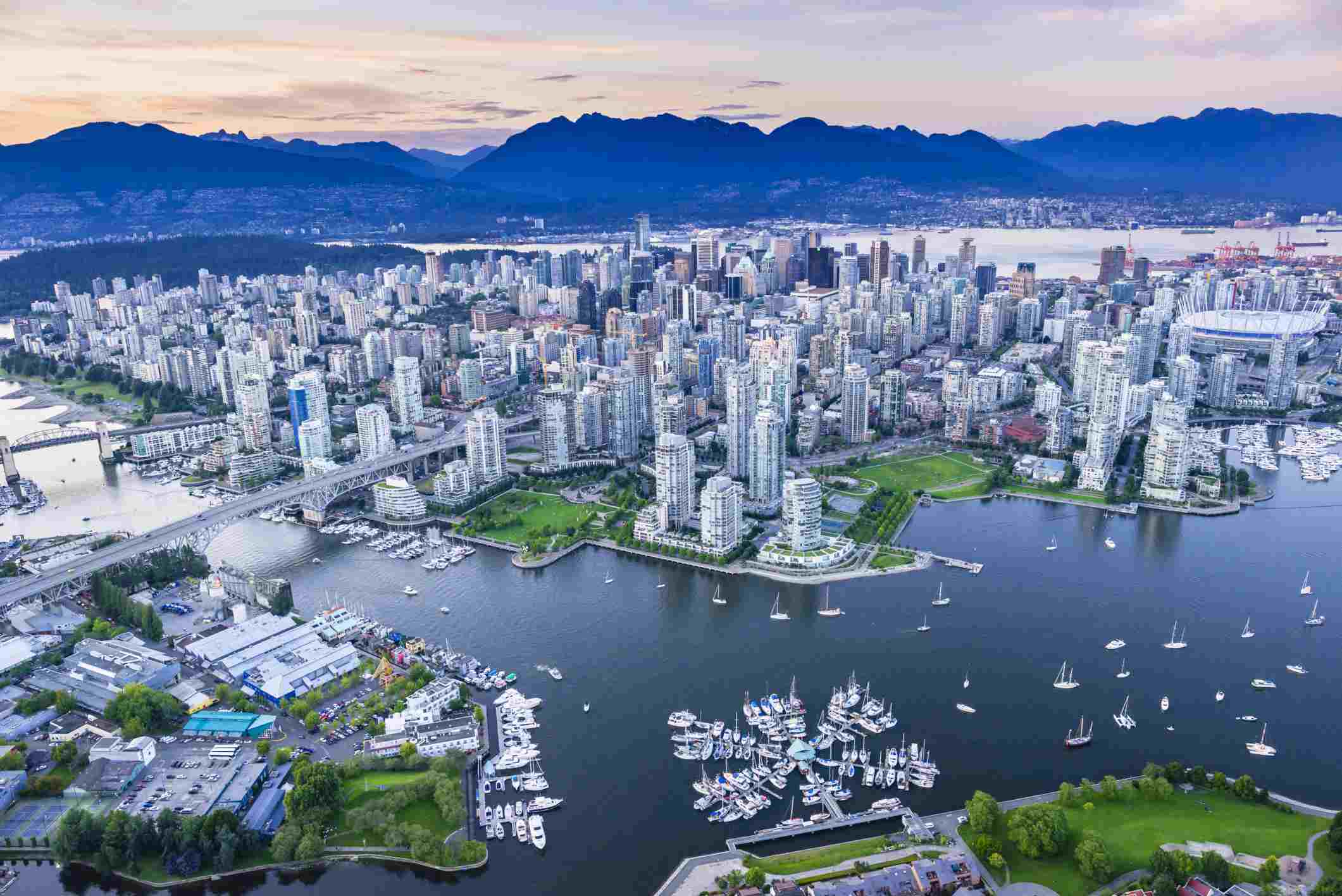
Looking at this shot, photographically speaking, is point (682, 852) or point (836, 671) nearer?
point (682, 852)

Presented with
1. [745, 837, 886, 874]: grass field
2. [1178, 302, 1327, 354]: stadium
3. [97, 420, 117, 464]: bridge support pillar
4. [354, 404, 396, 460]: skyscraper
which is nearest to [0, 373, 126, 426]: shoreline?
[97, 420, 117, 464]: bridge support pillar

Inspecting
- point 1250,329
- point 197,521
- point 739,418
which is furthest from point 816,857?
point 1250,329

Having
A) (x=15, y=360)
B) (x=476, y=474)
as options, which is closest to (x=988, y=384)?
(x=476, y=474)

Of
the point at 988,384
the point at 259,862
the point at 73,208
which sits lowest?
the point at 259,862

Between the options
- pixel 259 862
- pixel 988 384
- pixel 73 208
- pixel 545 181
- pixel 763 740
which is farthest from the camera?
pixel 545 181

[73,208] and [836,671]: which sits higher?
[73,208]

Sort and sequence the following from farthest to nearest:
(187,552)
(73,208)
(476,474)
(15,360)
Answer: (73,208) → (15,360) → (476,474) → (187,552)

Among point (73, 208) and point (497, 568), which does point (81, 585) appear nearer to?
point (497, 568)
